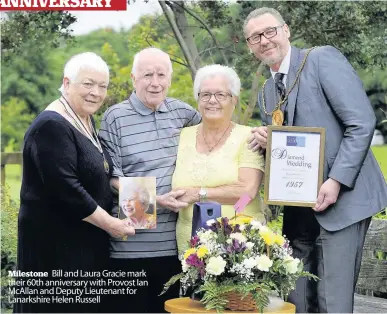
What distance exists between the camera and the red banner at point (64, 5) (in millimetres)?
6012

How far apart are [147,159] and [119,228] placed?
421 millimetres

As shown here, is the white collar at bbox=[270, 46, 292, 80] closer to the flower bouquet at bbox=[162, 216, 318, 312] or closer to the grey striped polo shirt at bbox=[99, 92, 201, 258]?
the grey striped polo shirt at bbox=[99, 92, 201, 258]

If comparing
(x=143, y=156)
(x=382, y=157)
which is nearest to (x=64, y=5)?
(x=143, y=156)

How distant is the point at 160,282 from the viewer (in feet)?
15.7

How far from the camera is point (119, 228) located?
4613 mm

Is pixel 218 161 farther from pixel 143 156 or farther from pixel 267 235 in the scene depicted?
pixel 267 235

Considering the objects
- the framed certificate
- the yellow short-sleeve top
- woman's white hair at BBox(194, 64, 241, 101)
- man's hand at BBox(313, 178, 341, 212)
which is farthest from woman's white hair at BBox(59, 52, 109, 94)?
man's hand at BBox(313, 178, 341, 212)

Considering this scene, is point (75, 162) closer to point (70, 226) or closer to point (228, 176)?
point (70, 226)

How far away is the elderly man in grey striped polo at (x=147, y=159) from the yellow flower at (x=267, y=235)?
75cm

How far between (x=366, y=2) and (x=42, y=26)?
9.02 ft

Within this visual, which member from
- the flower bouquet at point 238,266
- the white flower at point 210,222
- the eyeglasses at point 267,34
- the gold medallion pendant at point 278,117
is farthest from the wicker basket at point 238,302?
the eyeglasses at point 267,34

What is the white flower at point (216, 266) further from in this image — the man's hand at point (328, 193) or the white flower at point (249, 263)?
the man's hand at point (328, 193)

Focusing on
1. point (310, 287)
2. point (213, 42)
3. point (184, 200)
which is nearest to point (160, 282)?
point (184, 200)

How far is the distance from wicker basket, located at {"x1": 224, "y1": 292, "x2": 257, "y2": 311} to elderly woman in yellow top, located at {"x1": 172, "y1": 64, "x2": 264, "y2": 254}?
27.8 inches
